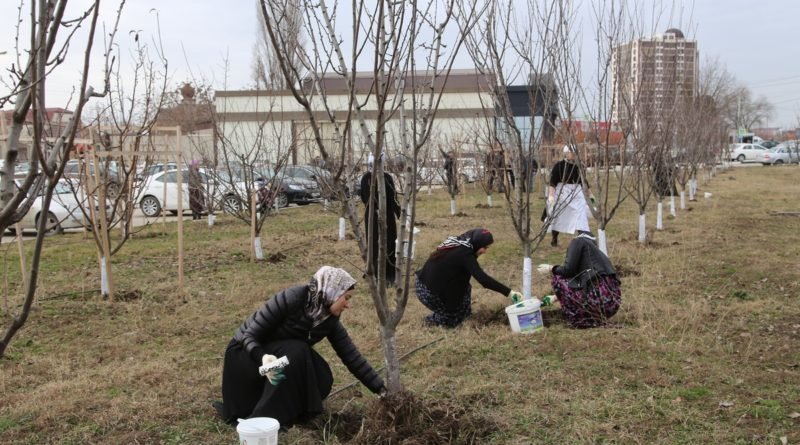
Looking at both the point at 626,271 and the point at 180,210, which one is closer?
the point at 180,210

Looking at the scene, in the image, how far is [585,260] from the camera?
16.3 ft

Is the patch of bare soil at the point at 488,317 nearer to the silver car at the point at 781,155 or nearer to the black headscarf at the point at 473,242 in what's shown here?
the black headscarf at the point at 473,242

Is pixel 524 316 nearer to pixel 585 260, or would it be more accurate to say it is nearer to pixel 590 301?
pixel 590 301

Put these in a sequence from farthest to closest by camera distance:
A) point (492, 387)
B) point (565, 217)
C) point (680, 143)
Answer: point (680, 143) → point (565, 217) → point (492, 387)

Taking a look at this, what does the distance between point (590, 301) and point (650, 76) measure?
379 centimetres

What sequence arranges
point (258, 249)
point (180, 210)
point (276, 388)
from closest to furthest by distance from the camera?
point (276, 388), point (180, 210), point (258, 249)

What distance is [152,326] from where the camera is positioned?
561cm

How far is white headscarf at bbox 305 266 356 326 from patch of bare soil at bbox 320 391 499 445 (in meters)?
0.52

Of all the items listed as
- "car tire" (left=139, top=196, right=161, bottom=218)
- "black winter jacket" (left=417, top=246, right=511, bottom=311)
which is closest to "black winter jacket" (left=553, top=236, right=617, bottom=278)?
"black winter jacket" (left=417, top=246, right=511, bottom=311)

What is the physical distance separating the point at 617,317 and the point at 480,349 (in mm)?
1311

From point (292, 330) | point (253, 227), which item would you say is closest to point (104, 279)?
point (253, 227)

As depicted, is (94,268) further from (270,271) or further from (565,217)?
(565,217)

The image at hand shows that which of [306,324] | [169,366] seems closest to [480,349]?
[306,324]

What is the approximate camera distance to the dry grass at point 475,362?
3.34 meters
